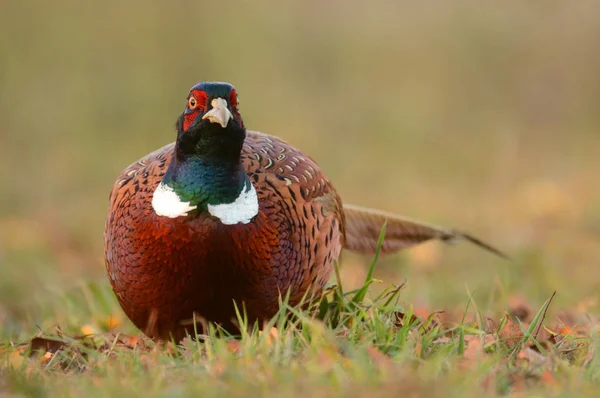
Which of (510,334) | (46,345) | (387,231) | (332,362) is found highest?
(332,362)

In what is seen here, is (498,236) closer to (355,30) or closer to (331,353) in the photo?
(331,353)

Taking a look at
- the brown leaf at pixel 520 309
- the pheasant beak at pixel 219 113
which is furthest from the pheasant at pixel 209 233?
the brown leaf at pixel 520 309

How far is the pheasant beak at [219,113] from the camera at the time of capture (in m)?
3.68

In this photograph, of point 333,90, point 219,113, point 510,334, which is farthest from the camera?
point 333,90

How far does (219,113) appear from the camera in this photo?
3699mm

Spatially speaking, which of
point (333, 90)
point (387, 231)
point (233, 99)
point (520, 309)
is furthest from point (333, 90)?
point (233, 99)

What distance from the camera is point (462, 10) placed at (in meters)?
13.1

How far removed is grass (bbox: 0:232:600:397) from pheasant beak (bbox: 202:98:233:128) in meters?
0.74

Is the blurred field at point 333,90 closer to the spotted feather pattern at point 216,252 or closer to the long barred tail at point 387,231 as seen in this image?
the long barred tail at point 387,231

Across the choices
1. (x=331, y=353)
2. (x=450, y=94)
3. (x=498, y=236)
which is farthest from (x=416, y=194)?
(x=331, y=353)

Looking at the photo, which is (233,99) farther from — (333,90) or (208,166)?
(333,90)

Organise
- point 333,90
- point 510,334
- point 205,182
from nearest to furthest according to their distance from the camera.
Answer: point 205,182 < point 510,334 < point 333,90

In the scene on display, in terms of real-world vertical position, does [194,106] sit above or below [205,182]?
above

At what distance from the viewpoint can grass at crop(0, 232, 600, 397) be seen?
2.84 meters
